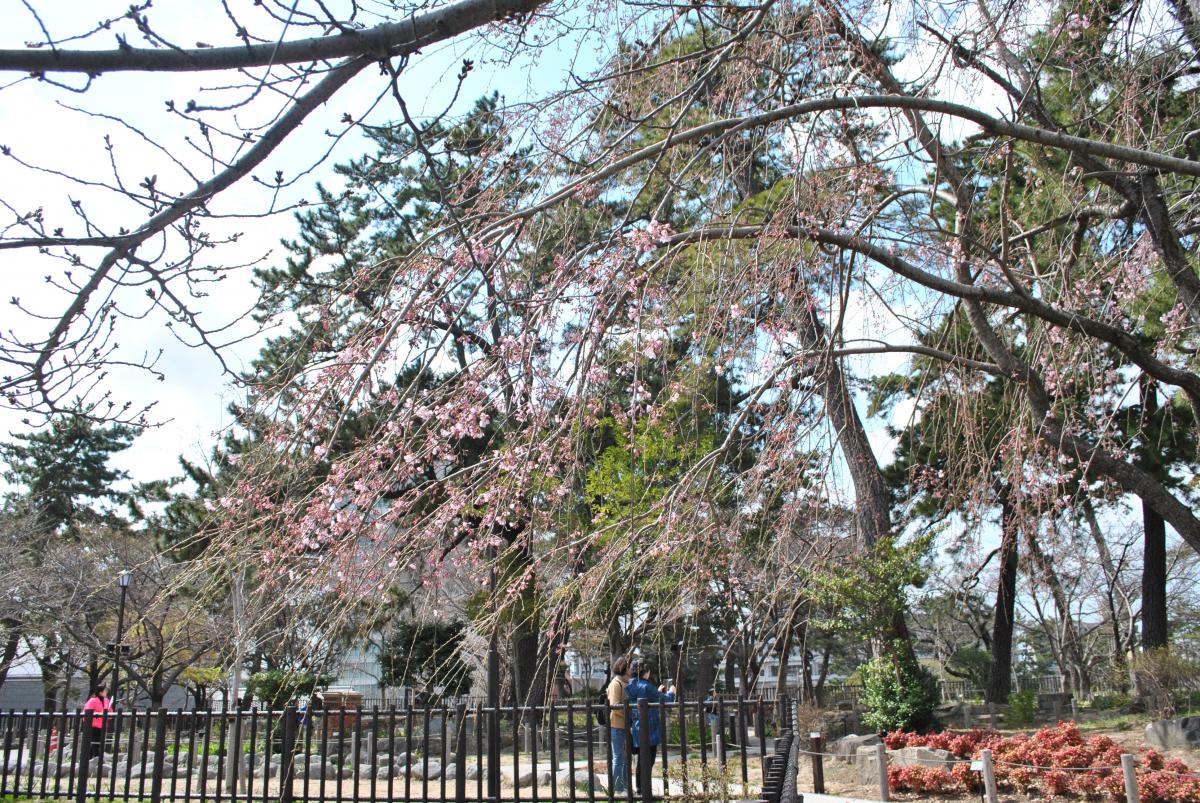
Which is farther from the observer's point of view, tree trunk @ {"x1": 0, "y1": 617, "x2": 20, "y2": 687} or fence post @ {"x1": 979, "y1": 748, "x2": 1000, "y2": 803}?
tree trunk @ {"x1": 0, "y1": 617, "x2": 20, "y2": 687}

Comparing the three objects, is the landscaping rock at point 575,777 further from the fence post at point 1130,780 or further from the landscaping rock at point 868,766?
the fence post at point 1130,780

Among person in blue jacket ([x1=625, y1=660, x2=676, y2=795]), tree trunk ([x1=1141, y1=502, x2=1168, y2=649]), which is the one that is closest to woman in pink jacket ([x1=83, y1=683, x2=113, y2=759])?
person in blue jacket ([x1=625, y1=660, x2=676, y2=795])

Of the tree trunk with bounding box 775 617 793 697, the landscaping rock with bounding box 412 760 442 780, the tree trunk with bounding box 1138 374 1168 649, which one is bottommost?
the landscaping rock with bounding box 412 760 442 780

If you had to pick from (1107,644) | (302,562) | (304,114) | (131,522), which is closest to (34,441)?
(131,522)

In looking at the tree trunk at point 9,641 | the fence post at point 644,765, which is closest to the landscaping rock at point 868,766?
the fence post at point 644,765

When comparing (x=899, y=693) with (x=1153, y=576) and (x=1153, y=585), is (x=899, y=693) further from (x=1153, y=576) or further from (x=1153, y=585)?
(x=1153, y=576)

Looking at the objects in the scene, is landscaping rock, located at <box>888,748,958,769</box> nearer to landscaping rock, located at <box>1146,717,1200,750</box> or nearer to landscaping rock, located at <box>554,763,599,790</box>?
landscaping rock, located at <box>1146,717,1200,750</box>

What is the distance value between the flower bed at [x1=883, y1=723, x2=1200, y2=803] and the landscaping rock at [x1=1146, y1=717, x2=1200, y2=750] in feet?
6.34

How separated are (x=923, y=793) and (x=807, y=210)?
713cm

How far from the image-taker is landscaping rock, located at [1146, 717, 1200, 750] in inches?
445

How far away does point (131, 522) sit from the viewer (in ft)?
104

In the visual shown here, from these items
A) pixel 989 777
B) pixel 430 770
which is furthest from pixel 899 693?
pixel 430 770

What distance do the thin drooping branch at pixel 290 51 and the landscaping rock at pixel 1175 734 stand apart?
1258 cm

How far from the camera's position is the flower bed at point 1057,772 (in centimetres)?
827
